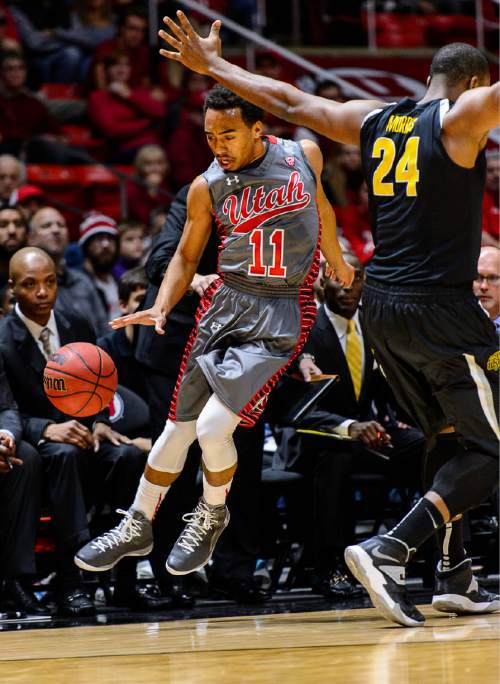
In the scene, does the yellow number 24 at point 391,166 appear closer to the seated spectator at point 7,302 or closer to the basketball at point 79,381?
the basketball at point 79,381

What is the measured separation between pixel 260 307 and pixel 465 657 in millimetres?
1992

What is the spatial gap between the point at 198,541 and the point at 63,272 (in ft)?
11.4

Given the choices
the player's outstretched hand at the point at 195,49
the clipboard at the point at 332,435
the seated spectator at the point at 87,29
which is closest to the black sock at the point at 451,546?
the clipboard at the point at 332,435

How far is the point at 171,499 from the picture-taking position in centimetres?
612

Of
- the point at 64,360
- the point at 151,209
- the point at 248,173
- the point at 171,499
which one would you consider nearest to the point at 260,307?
the point at 248,173

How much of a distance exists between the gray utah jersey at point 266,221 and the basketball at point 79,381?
0.75 meters

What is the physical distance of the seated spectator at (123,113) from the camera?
11.5 m

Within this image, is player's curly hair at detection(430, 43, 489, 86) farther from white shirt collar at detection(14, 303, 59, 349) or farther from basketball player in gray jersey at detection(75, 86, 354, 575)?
white shirt collar at detection(14, 303, 59, 349)

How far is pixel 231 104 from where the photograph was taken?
16.6 feet

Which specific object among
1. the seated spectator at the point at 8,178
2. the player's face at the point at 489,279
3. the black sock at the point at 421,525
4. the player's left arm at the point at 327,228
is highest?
the seated spectator at the point at 8,178

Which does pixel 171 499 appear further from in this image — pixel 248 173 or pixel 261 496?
pixel 248 173

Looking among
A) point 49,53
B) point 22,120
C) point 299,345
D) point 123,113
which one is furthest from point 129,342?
point 49,53

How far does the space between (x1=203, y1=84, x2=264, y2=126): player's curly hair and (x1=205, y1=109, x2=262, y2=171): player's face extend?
0.7 inches

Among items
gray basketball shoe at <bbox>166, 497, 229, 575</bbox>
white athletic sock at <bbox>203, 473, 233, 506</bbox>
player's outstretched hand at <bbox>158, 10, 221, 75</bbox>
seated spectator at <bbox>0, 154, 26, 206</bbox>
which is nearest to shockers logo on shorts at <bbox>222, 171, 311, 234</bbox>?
player's outstretched hand at <bbox>158, 10, 221, 75</bbox>
